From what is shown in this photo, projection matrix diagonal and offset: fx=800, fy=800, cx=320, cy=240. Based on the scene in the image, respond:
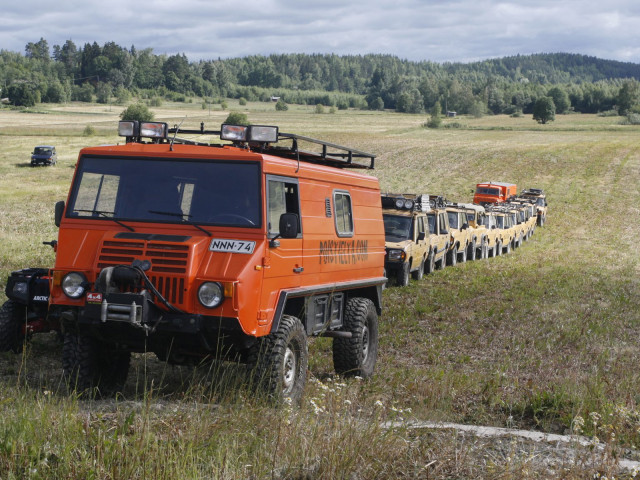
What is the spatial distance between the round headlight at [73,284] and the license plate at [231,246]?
3.78 feet

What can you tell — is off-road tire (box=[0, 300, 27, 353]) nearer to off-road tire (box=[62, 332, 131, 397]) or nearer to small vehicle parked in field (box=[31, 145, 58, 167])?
off-road tire (box=[62, 332, 131, 397])

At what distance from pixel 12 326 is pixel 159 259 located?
3.63 m

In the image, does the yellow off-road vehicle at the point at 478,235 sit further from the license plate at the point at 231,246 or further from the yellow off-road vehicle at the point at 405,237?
the license plate at the point at 231,246

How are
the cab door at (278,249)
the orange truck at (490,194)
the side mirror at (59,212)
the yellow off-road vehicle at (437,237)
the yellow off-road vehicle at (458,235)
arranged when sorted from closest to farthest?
the cab door at (278,249) < the side mirror at (59,212) < the yellow off-road vehicle at (437,237) < the yellow off-road vehicle at (458,235) < the orange truck at (490,194)

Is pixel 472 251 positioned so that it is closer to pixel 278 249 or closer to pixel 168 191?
pixel 278 249

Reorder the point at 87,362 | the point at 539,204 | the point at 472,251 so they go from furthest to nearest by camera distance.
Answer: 1. the point at 539,204
2. the point at 472,251
3. the point at 87,362

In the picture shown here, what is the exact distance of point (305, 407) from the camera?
595cm

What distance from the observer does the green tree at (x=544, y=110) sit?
4486 inches

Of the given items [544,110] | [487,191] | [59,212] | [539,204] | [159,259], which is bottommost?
[539,204]

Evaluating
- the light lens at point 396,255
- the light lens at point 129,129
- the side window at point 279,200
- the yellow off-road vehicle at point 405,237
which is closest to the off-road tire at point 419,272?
the yellow off-road vehicle at point 405,237

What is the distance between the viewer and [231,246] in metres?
7.00

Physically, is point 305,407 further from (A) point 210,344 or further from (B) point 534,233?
(B) point 534,233

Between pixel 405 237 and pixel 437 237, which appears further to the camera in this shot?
pixel 437 237

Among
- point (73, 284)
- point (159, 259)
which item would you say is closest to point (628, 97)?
point (159, 259)
